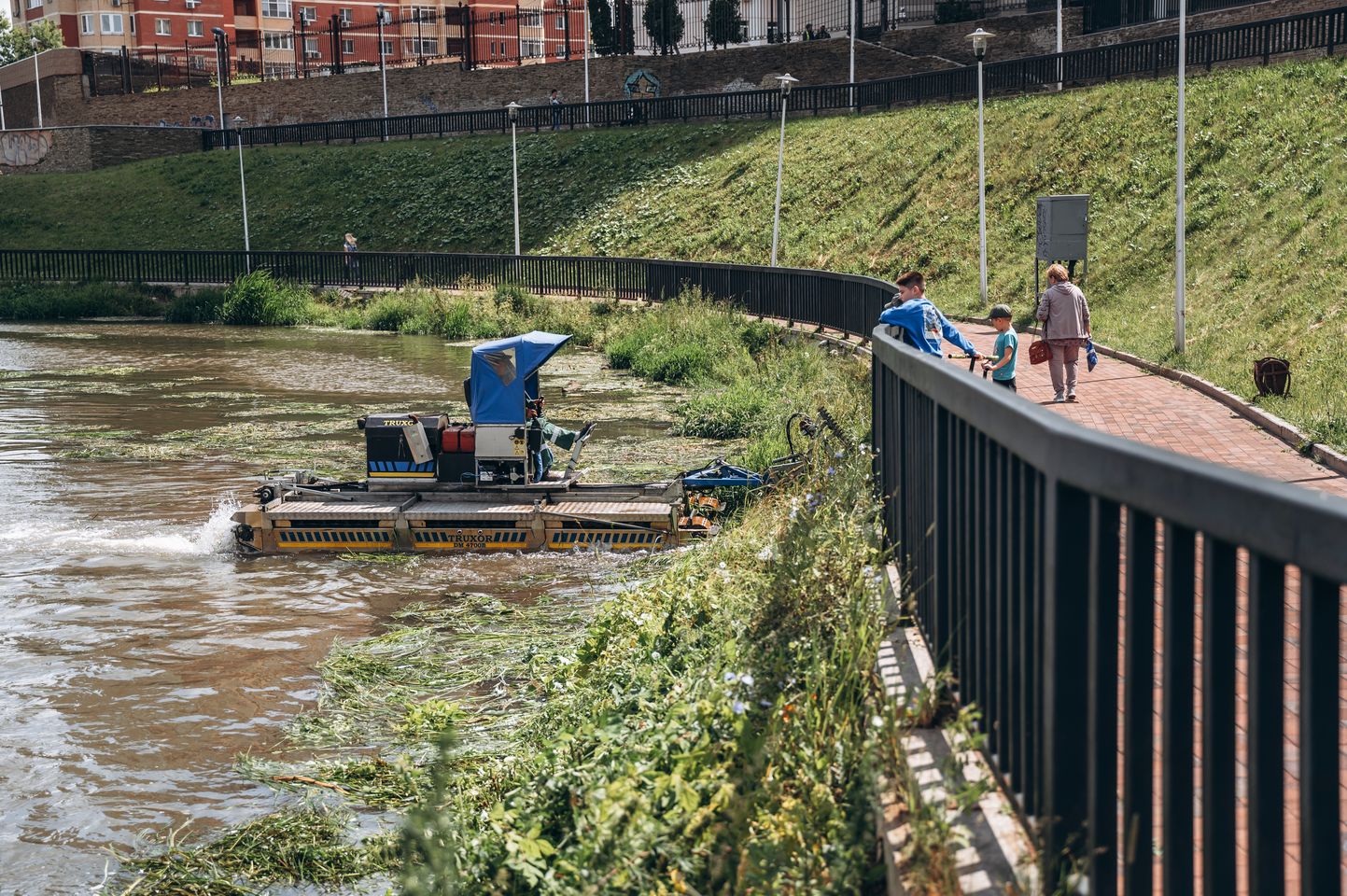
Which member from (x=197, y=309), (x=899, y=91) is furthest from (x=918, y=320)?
(x=197, y=309)

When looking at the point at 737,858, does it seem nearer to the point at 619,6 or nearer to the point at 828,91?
the point at 828,91

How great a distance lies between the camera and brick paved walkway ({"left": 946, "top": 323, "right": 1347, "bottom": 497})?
13.1 meters

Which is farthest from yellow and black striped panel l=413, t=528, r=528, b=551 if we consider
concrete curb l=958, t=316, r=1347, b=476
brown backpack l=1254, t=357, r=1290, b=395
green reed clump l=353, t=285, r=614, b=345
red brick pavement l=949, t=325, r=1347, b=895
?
green reed clump l=353, t=285, r=614, b=345

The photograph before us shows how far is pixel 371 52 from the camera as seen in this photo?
10456cm

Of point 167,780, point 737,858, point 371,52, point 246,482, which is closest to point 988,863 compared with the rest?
point 737,858

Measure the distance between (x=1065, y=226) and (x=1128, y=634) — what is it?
23.3 m

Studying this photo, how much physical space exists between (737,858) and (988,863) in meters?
1.06

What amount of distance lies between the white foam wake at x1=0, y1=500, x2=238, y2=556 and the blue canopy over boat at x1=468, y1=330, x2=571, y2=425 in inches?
121

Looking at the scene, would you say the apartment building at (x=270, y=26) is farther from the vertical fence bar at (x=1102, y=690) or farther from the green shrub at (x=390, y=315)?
the vertical fence bar at (x=1102, y=690)

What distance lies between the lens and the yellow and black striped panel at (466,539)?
15.1m

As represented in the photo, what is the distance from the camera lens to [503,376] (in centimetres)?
1539

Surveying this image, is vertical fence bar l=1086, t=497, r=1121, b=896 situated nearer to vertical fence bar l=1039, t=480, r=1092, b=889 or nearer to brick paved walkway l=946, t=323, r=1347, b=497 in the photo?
vertical fence bar l=1039, t=480, r=1092, b=889

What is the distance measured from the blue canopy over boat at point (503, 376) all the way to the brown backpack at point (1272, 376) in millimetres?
8031

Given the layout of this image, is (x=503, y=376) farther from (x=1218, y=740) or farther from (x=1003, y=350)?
(x=1218, y=740)
